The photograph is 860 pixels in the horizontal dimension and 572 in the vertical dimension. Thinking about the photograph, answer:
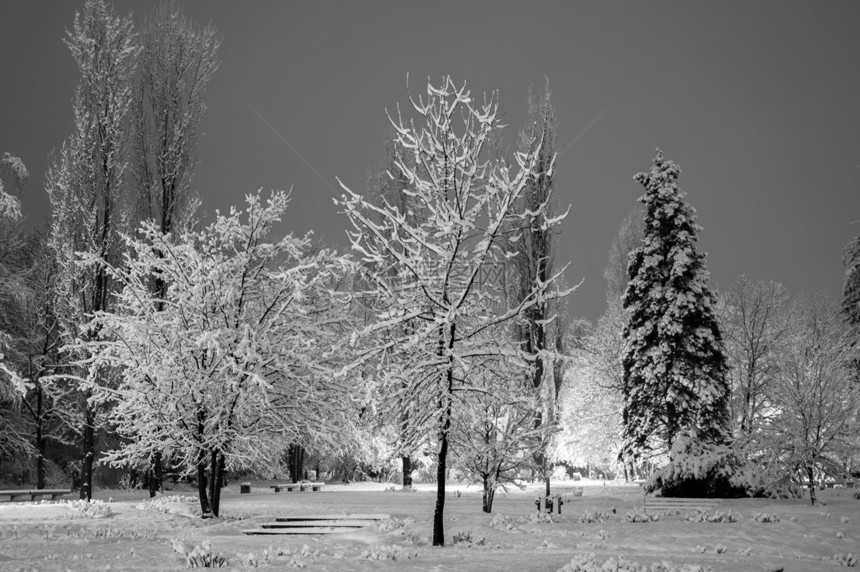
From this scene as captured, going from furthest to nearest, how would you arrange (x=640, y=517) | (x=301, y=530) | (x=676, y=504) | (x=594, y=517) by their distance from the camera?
(x=676, y=504)
(x=594, y=517)
(x=640, y=517)
(x=301, y=530)

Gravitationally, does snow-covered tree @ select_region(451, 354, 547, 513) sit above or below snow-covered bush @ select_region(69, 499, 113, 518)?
above

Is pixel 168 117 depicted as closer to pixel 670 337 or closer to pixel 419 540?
pixel 419 540

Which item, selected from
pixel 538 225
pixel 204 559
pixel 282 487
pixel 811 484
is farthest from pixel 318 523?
pixel 282 487

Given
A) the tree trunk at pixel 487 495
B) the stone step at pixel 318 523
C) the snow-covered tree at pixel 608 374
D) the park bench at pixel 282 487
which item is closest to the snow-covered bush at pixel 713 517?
the tree trunk at pixel 487 495

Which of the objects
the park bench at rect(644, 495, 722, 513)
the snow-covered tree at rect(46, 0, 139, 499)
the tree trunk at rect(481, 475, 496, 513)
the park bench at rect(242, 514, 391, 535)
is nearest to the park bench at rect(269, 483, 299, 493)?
the snow-covered tree at rect(46, 0, 139, 499)

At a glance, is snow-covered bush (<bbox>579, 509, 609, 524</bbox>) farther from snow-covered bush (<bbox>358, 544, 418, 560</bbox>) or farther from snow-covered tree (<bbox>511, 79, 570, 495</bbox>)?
snow-covered tree (<bbox>511, 79, 570, 495</bbox>)

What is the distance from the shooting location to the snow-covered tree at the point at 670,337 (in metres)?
26.4

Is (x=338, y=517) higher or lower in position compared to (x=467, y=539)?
lower

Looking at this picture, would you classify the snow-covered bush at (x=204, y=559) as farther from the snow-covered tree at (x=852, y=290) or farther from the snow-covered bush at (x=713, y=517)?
the snow-covered tree at (x=852, y=290)

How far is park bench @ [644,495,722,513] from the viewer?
64.0 ft

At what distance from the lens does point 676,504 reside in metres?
20.6

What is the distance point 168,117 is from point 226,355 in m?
13.8

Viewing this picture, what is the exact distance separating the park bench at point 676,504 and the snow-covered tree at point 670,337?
4.55m

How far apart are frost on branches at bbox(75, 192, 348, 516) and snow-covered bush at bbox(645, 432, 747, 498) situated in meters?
11.6
